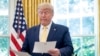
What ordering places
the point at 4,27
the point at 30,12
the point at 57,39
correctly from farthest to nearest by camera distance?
the point at 4,27
the point at 30,12
the point at 57,39

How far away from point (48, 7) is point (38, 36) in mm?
353

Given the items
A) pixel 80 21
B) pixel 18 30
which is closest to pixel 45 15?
pixel 18 30

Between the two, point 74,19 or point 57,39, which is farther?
point 74,19

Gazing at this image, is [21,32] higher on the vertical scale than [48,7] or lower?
lower

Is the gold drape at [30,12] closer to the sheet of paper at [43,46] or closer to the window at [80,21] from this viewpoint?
the window at [80,21]

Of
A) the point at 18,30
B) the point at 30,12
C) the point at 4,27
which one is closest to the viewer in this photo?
the point at 18,30

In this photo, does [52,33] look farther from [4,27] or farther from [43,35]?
[4,27]

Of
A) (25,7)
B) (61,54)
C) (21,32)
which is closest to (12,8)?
(25,7)

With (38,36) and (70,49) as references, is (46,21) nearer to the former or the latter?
(38,36)

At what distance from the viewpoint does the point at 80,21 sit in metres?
4.51

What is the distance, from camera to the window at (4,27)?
4.60m

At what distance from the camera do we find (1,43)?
4.65 metres

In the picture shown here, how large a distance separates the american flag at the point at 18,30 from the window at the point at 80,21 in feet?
2.52

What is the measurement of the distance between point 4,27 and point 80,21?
1.66m
